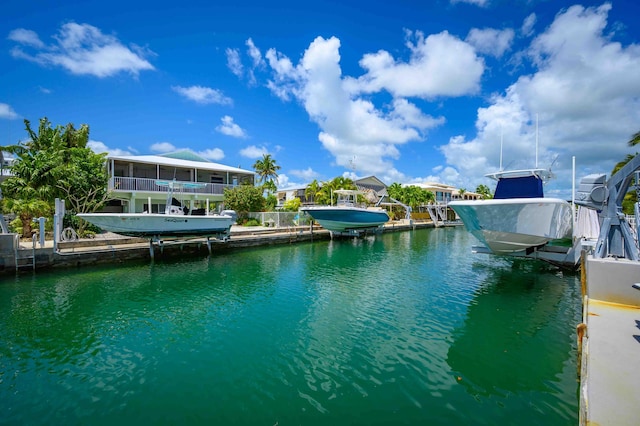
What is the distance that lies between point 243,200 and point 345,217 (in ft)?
31.3

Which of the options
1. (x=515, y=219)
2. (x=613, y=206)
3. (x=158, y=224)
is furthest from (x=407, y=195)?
(x=613, y=206)

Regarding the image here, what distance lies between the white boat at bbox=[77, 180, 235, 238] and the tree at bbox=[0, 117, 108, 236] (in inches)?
179

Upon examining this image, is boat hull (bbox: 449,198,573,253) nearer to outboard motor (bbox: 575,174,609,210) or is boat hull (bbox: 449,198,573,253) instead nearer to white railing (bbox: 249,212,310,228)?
outboard motor (bbox: 575,174,609,210)

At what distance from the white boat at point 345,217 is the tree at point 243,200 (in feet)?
18.2

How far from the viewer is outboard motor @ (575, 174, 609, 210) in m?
6.82

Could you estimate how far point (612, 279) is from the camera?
5137 millimetres

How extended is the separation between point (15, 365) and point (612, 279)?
36.5ft

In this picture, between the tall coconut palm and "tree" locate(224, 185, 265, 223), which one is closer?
"tree" locate(224, 185, 265, 223)

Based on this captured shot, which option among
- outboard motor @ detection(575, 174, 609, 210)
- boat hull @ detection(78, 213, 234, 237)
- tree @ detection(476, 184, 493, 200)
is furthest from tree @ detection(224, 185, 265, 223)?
tree @ detection(476, 184, 493, 200)

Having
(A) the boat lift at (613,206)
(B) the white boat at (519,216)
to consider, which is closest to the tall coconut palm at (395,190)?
(B) the white boat at (519,216)

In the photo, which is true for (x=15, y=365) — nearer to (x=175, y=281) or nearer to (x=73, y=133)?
(x=175, y=281)

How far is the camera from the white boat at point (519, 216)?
394 inches

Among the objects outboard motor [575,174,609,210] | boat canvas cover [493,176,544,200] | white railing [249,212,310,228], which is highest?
boat canvas cover [493,176,544,200]

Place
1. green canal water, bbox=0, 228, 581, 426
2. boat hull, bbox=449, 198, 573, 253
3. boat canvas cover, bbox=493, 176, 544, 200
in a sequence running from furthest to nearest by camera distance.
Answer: boat canvas cover, bbox=493, 176, 544, 200 → boat hull, bbox=449, 198, 573, 253 → green canal water, bbox=0, 228, 581, 426
